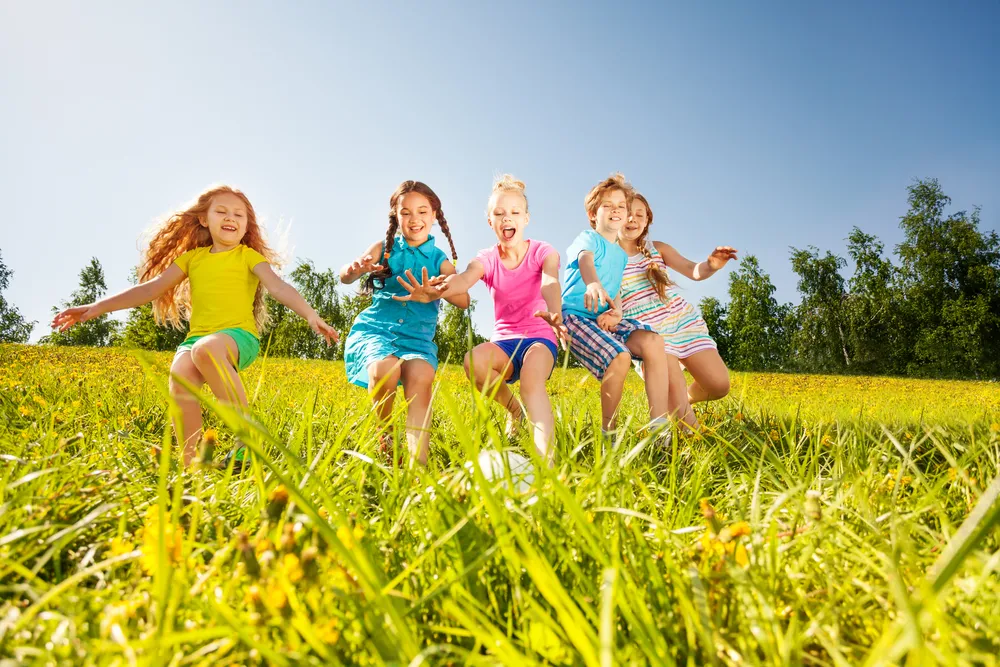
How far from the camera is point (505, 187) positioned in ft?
15.1

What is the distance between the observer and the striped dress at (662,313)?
5203 mm

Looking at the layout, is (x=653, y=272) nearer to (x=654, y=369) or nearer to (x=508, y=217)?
(x=654, y=369)

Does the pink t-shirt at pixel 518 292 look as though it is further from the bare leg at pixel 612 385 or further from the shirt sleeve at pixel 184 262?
the shirt sleeve at pixel 184 262

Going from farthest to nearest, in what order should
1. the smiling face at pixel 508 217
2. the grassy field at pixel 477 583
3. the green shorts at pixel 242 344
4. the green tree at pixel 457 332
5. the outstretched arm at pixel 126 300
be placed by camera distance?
1. the smiling face at pixel 508 217
2. the green shorts at pixel 242 344
3. the outstretched arm at pixel 126 300
4. the green tree at pixel 457 332
5. the grassy field at pixel 477 583

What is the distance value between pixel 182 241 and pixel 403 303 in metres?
1.74

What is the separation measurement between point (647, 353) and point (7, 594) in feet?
12.1

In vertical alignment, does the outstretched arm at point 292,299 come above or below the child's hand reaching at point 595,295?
above

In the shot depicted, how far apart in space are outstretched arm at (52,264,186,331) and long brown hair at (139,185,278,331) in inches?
8.2

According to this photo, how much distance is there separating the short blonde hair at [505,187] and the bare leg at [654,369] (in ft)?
4.40

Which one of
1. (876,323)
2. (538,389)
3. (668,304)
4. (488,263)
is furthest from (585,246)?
(876,323)

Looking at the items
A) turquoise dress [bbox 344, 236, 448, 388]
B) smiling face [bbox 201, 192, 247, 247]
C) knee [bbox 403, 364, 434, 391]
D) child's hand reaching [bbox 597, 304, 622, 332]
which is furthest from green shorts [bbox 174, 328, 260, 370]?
child's hand reaching [bbox 597, 304, 622, 332]

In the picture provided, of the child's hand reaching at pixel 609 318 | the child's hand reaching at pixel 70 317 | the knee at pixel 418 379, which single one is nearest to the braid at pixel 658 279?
the child's hand reaching at pixel 609 318

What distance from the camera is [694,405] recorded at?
577 cm

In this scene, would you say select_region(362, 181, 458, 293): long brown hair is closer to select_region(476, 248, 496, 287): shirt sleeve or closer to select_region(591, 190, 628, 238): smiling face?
select_region(476, 248, 496, 287): shirt sleeve
